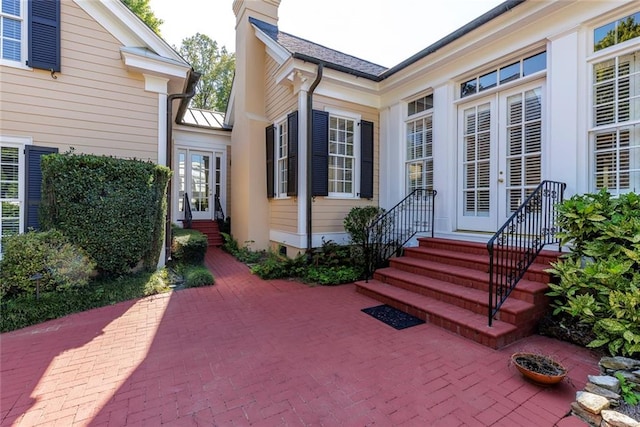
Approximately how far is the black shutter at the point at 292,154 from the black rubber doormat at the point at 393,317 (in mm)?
3136

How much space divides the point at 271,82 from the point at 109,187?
196 inches

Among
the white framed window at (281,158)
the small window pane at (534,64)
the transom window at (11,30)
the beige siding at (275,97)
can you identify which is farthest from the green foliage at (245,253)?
the small window pane at (534,64)

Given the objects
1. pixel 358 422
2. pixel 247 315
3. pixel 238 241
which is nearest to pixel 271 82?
pixel 238 241

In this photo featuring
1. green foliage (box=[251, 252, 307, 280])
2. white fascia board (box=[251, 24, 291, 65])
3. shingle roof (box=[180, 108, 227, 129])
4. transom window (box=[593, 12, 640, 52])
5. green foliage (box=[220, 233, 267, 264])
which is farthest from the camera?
shingle roof (box=[180, 108, 227, 129])

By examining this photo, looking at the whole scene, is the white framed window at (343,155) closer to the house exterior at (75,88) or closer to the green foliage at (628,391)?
the house exterior at (75,88)

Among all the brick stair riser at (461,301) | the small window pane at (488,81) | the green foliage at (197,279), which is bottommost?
the green foliage at (197,279)

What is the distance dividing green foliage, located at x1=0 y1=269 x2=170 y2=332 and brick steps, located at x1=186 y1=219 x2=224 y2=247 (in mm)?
4444

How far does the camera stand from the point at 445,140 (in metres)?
5.79

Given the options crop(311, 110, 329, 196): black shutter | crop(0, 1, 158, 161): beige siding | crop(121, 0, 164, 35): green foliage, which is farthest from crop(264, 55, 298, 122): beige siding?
crop(121, 0, 164, 35): green foliage

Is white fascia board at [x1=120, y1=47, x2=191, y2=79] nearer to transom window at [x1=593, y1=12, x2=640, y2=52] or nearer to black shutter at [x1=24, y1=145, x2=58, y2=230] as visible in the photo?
black shutter at [x1=24, y1=145, x2=58, y2=230]

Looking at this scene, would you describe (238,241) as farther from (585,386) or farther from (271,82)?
(585,386)

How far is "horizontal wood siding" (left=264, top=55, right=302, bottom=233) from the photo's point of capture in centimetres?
686

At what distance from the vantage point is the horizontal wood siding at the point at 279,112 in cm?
686

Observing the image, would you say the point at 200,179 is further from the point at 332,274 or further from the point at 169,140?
the point at 332,274
